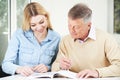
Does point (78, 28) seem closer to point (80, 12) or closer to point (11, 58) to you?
point (80, 12)

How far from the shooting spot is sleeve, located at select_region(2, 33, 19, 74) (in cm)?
168

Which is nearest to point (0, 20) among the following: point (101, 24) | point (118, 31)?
point (101, 24)

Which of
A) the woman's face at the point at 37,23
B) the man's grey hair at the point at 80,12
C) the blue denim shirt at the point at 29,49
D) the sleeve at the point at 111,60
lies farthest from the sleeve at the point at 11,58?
the sleeve at the point at 111,60

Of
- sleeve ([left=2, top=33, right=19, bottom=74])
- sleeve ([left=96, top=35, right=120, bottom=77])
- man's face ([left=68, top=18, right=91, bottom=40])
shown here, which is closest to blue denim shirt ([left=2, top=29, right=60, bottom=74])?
sleeve ([left=2, top=33, right=19, bottom=74])

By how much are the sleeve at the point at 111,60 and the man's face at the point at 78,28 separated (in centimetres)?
14

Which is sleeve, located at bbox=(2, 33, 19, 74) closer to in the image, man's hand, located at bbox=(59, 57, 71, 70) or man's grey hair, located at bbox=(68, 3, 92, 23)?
man's hand, located at bbox=(59, 57, 71, 70)

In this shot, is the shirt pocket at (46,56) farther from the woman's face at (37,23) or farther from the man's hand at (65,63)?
the man's hand at (65,63)

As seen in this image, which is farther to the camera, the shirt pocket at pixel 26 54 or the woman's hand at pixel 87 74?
the shirt pocket at pixel 26 54

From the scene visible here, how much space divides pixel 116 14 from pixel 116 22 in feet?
0.28

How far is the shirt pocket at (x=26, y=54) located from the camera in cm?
176

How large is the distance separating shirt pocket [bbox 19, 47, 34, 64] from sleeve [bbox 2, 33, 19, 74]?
0.04 meters

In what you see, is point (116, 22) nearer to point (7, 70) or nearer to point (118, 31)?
point (118, 31)

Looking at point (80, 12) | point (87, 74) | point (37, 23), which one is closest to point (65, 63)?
point (87, 74)

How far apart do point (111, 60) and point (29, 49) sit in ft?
1.84
